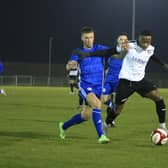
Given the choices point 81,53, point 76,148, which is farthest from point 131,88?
Answer: point 76,148

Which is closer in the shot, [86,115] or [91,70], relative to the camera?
[91,70]

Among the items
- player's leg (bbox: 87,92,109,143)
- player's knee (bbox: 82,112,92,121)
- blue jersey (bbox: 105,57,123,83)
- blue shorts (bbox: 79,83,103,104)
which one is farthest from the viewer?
blue jersey (bbox: 105,57,123,83)

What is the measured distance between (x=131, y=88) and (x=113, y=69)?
12.3ft

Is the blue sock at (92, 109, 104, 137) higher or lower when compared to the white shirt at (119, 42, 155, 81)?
lower

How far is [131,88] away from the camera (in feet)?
37.0

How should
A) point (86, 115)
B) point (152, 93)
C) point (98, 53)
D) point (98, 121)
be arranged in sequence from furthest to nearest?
1. point (152, 93)
2. point (86, 115)
3. point (98, 121)
4. point (98, 53)

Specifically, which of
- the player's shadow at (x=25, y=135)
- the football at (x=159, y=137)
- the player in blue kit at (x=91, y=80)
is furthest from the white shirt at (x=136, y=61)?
the player's shadow at (x=25, y=135)

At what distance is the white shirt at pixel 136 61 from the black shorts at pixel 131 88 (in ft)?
0.34

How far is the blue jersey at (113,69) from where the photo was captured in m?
14.9

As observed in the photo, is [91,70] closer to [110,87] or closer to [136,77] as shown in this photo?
[136,77]

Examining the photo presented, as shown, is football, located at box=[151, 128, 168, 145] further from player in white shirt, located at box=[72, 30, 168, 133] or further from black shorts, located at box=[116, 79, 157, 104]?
black shorts, located at box=[116, 79, 157, 104]

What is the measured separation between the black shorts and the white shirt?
0.10 meters

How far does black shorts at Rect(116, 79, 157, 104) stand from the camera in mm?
11258

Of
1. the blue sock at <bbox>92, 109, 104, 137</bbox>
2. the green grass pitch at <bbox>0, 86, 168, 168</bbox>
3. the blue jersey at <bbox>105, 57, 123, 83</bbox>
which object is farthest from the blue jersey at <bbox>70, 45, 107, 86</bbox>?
the blue jersey at <bbox>105, 57, 123, 83</bbox>
